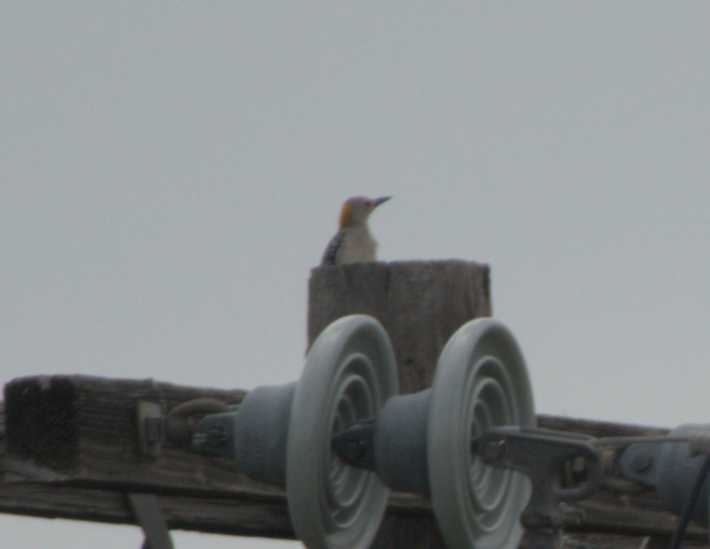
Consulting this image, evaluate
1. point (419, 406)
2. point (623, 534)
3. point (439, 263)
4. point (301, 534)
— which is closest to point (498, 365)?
point (419, 406)

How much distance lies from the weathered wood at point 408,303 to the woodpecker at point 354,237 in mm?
11794

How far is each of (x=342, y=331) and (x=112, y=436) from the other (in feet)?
2.15

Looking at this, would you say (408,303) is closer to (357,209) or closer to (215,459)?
(215,459)

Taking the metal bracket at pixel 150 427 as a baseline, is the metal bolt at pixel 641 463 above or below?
below

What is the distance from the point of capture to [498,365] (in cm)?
503

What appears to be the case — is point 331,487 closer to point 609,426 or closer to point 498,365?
point 498,365

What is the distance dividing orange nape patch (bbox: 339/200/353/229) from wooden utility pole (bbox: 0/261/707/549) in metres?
14.9

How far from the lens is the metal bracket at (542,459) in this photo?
4.77 meters

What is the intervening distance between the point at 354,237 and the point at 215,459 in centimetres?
1449

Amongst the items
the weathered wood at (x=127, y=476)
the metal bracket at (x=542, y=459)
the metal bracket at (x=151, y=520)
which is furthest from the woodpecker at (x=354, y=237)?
the metal bracket at (x=542, y=459)

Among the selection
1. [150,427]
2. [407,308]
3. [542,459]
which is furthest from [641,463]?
[150,427]

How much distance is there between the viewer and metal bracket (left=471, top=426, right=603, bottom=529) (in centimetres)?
477

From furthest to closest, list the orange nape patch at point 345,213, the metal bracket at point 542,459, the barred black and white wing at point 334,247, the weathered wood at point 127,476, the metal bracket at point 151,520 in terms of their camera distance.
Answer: the orange nape patch at point 345,213 → the barred black and white wing at point 334,247 → the metal bracket at point 151,520 → the weathered wood at point 127,476 → the metal bracket at point 542,459

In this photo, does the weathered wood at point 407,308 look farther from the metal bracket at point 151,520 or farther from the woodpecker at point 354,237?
the woodpecker at point 354,237
